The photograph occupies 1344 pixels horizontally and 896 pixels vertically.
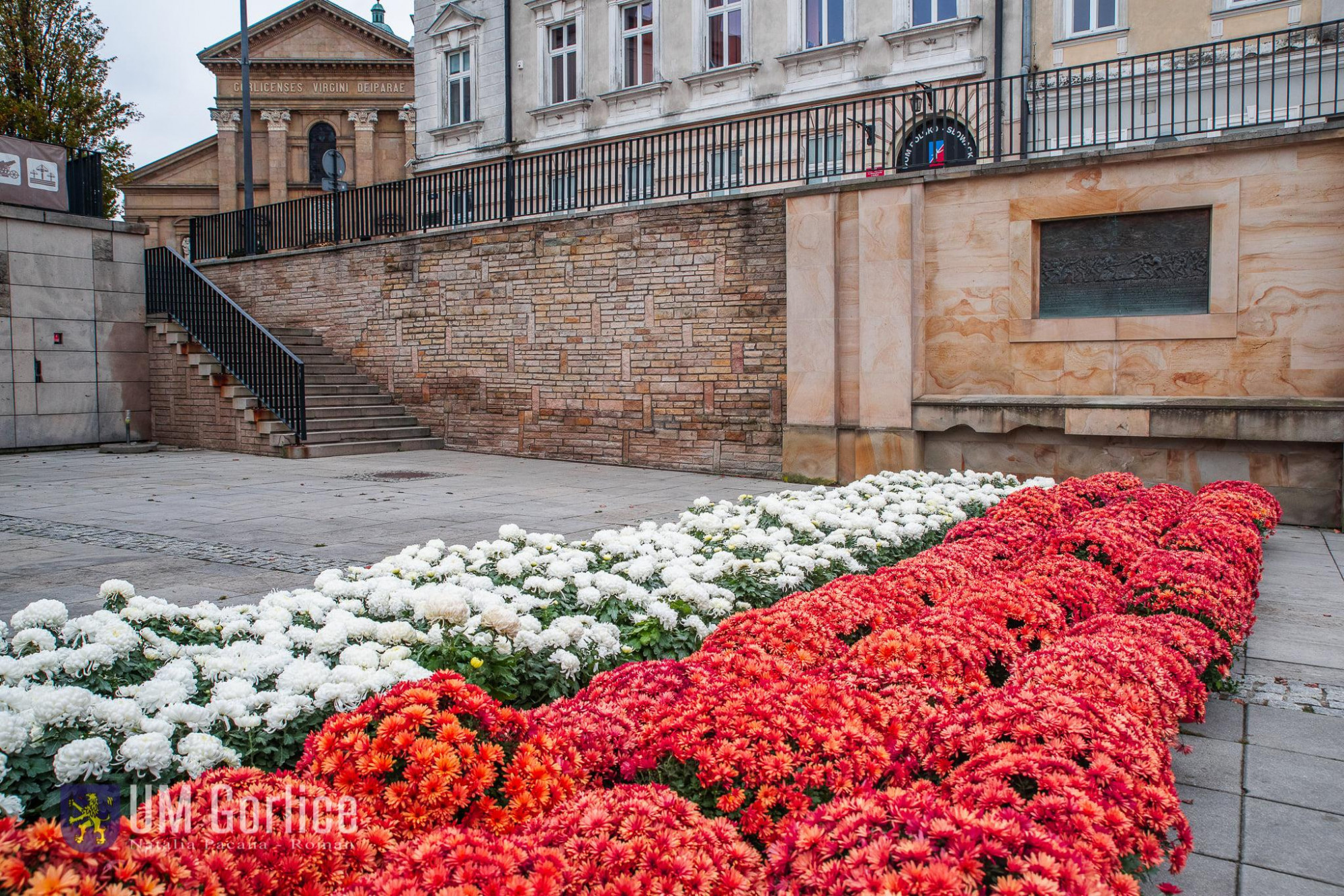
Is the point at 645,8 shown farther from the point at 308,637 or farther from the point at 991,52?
the point at 308,637

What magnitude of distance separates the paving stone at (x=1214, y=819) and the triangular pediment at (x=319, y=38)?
1515 inches

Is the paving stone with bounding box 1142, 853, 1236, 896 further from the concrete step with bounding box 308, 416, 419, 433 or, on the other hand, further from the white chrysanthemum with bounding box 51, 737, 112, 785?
the concrete step with bounding box 308, 416, 419, 433

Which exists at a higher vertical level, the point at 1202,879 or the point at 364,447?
the point at 364,447

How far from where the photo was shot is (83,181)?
17703 millimetres

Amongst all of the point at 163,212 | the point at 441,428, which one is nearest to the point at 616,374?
the point at 441,428

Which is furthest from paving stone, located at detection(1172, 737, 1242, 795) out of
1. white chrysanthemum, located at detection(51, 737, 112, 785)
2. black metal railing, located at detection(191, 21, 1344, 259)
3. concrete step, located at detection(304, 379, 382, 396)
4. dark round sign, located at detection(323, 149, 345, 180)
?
dark round sign, located at detection(323, 149, 345, 180)

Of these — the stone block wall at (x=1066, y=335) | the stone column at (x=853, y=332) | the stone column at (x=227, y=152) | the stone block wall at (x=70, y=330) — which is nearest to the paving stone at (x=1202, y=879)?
the stone block wall at (x=1066, y=335)

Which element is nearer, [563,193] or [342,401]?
[563,193]

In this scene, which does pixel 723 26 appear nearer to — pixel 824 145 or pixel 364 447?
pixel 824 145

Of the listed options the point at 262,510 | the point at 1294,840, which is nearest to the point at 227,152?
the point at 262,510

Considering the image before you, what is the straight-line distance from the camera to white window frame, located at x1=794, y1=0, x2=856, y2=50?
1920 cm

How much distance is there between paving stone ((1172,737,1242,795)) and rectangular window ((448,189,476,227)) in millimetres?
15060

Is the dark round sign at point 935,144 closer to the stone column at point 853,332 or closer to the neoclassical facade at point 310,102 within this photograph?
the stone column at point 853,332

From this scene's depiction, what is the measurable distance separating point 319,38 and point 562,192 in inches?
1043
